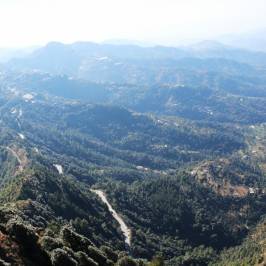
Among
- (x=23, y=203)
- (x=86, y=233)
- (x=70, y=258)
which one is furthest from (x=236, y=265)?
(x=70, y=258)

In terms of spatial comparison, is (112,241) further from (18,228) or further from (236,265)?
(18,228)

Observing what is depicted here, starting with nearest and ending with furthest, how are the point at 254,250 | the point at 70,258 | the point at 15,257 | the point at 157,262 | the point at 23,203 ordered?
1. the point at 15,257
2. the point at 70,258
3. the point at 157,262
4. the point at 23,203
5. the point at 254,250

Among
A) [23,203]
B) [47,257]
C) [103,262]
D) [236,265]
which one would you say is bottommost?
[236,265]

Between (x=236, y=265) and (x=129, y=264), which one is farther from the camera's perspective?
(x=236, y=265)

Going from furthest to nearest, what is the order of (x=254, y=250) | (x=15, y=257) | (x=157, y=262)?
(x=254, y=250) → (x=157, y=262) → (x=15, y=257)

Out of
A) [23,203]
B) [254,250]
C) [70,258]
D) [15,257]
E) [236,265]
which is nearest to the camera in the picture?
[15,257]

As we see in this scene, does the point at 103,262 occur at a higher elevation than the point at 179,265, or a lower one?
higher

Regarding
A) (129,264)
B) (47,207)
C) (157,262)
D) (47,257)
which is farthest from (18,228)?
(47,207)

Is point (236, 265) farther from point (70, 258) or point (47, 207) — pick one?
point (70, 258)

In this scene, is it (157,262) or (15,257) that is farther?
(157,262)
